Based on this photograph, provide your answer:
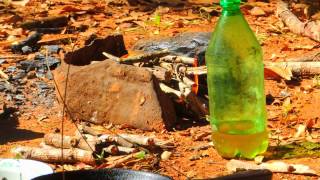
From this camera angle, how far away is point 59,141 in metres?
4.28

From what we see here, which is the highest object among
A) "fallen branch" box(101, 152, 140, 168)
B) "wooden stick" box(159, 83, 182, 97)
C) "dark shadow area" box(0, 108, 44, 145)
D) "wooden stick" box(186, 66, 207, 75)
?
"wooden stick" box(186, 66, 207, 75)

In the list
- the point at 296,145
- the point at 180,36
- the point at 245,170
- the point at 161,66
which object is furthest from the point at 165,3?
the point at 245,170

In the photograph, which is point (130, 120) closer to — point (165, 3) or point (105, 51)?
point (105, 51)

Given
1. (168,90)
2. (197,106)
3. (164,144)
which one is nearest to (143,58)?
(168,90)

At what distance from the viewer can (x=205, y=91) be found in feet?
17.6

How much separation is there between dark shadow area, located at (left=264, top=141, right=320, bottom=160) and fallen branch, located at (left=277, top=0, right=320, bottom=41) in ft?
8.30

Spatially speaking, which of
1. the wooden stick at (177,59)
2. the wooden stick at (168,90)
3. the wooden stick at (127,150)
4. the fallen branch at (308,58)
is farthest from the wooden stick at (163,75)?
the fallen branch at (308,58)

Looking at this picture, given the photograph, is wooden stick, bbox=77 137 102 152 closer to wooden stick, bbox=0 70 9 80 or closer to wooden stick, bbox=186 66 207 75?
wooden stick, bbox=186 66 207 75

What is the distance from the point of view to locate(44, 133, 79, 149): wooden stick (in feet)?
13.9

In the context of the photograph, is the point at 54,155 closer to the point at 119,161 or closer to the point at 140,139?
the point at 119,161

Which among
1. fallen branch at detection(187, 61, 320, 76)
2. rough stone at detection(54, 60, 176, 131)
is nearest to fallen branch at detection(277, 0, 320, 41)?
fallen branch at detection(187, 61, 320, 76)

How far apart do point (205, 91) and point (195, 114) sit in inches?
16.3

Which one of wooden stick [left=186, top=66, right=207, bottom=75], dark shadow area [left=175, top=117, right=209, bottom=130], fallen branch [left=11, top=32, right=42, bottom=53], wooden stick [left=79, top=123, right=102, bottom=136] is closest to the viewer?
wooden stick [left=79, top=123, right=102, bottom=136]

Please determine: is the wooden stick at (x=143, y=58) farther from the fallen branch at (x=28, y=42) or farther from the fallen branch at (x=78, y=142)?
the fallen branch at (x=28, y=42)
